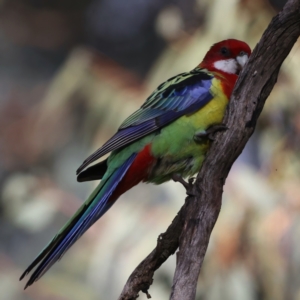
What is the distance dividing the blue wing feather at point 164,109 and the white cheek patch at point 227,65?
0.16 metres

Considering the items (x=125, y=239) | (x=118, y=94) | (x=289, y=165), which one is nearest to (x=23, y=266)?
(x=125, y=239)

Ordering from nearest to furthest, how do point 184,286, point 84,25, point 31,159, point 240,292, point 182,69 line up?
point 184,286 < point 240,292 < point 182,69 < point 31,159 < point 84,25

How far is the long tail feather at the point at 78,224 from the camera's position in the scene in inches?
63.0

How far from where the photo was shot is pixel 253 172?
2.96 metres

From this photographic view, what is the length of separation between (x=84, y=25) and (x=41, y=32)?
327mm

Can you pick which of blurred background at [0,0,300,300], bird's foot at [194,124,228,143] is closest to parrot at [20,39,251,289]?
bird's foot at [194,124,228,143]

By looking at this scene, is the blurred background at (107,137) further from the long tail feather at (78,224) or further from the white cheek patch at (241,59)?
the long tail feather at (78,224)

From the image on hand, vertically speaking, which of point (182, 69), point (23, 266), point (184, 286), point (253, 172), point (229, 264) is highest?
point (182, 69)

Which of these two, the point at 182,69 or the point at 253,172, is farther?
the point at 182,69

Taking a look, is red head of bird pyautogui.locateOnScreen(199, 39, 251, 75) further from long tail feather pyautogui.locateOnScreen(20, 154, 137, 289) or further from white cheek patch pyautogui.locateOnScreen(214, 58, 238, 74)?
long tail feather pyautogui.locateOnScreen(20, 154, 137, 289)

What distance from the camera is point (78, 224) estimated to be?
5.64 feet

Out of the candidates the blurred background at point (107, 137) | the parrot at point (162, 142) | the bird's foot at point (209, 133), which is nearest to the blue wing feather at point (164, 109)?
the parrot at point (162, 142)

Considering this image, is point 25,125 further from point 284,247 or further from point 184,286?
point 184,286

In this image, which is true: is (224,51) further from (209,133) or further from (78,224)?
(78,224)
